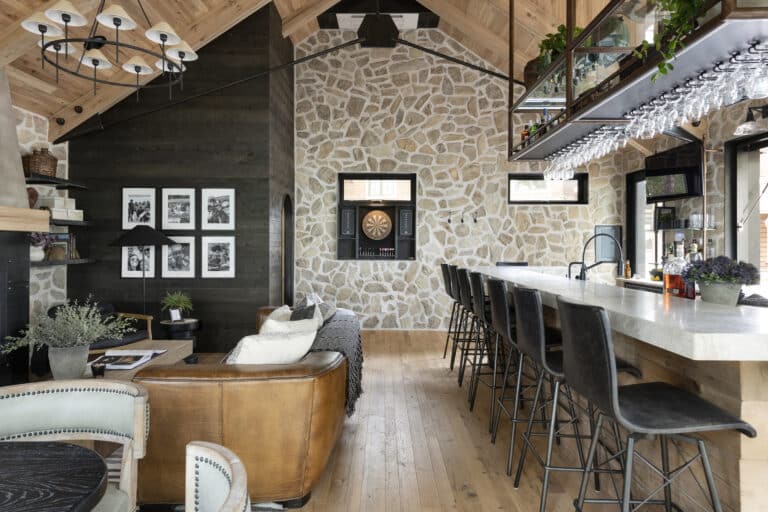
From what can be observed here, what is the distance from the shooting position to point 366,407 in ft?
15.0

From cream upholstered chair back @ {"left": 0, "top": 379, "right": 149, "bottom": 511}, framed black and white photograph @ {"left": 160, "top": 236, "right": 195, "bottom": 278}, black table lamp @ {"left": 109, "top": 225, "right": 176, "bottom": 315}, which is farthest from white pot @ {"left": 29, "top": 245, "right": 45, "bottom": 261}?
cream upholstered chair back @ {"left": 0, "top": 379, "right": 149, "bottom": 511}

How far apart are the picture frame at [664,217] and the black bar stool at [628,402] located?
17.3ft

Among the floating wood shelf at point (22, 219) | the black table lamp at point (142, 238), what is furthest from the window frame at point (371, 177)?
the floating wood shelf at point (22, 219)

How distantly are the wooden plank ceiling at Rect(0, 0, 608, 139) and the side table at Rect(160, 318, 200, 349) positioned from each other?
8.83 feet

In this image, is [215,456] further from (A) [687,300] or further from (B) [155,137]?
(B) [155,137]

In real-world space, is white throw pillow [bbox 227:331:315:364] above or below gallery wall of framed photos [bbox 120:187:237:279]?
below

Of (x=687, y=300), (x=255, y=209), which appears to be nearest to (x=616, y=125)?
(x=687, y=300)

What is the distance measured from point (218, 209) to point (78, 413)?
4994 millimetres

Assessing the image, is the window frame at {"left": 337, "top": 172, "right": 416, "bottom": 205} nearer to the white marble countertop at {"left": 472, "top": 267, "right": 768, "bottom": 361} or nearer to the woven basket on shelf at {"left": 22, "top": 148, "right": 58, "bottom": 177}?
the woven basket on shelf at {"left": 22, "top": 148, "right": 58, "bottom": 177}

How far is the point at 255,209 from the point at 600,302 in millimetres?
4900

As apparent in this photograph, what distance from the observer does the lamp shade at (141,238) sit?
19.7 ft

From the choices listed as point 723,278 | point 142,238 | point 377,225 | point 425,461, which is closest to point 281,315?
point 425,461

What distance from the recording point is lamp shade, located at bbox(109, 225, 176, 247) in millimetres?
6000

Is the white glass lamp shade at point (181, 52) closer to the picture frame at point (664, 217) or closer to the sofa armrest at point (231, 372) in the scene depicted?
the sofa armrest at point (231, 372)
